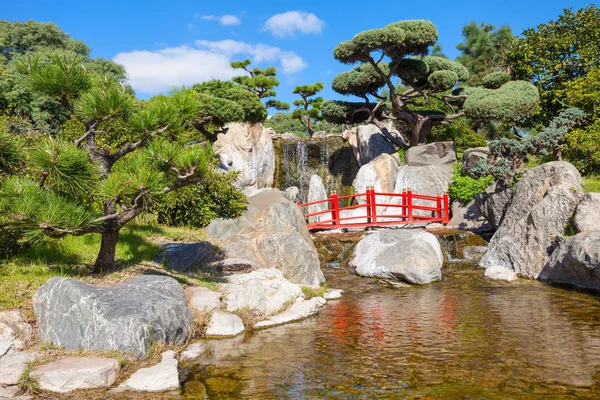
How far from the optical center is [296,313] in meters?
9.70

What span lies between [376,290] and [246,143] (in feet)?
58.7

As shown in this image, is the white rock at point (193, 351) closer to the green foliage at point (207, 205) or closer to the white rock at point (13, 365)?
the white rock at point (13, 365)

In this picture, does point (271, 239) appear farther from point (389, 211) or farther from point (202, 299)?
point (389, 211)

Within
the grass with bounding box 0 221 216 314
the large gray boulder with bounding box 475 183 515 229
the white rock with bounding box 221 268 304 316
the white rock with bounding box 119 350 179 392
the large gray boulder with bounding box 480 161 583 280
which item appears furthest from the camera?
the large gray boulder with bounding box 475 183 515 229

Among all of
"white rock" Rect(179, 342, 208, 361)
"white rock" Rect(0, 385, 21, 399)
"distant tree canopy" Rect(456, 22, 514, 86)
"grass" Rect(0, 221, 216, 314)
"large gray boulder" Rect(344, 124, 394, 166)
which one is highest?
"distant tree canopy" Rect(456, 22, 514, 86)

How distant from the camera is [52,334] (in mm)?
6758

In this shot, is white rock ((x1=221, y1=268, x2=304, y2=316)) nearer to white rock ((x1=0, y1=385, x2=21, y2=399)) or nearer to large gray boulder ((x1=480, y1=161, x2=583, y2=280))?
white rock ((x1=0, y1=385, x2=21, y2=399))

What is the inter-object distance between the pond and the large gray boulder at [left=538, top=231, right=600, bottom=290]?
0.77m

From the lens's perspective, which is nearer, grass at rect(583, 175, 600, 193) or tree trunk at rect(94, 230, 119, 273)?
tree trunk at rect(94, 230, 119, 273)

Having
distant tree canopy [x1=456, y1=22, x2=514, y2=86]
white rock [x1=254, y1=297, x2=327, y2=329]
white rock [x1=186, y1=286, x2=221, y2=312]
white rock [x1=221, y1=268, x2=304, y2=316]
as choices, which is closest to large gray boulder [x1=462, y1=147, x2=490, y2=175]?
white rock [x1=254, y1=297, x2=327, y2=329]

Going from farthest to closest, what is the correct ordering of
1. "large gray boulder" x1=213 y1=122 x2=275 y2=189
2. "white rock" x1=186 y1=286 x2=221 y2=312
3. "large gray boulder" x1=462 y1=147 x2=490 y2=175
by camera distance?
1. "large gray boulder" x1=213 y1=122 x2=275 y2=189
2. "large gray boulder" x1=462 y1=147 x2=490 y2=175
3. "white rock" x1=186 y1=286 x2=221 y2=312

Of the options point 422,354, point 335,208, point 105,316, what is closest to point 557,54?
point 335,208

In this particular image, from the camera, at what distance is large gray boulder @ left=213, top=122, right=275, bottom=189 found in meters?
28.5

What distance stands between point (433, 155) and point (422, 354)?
19.9 m
